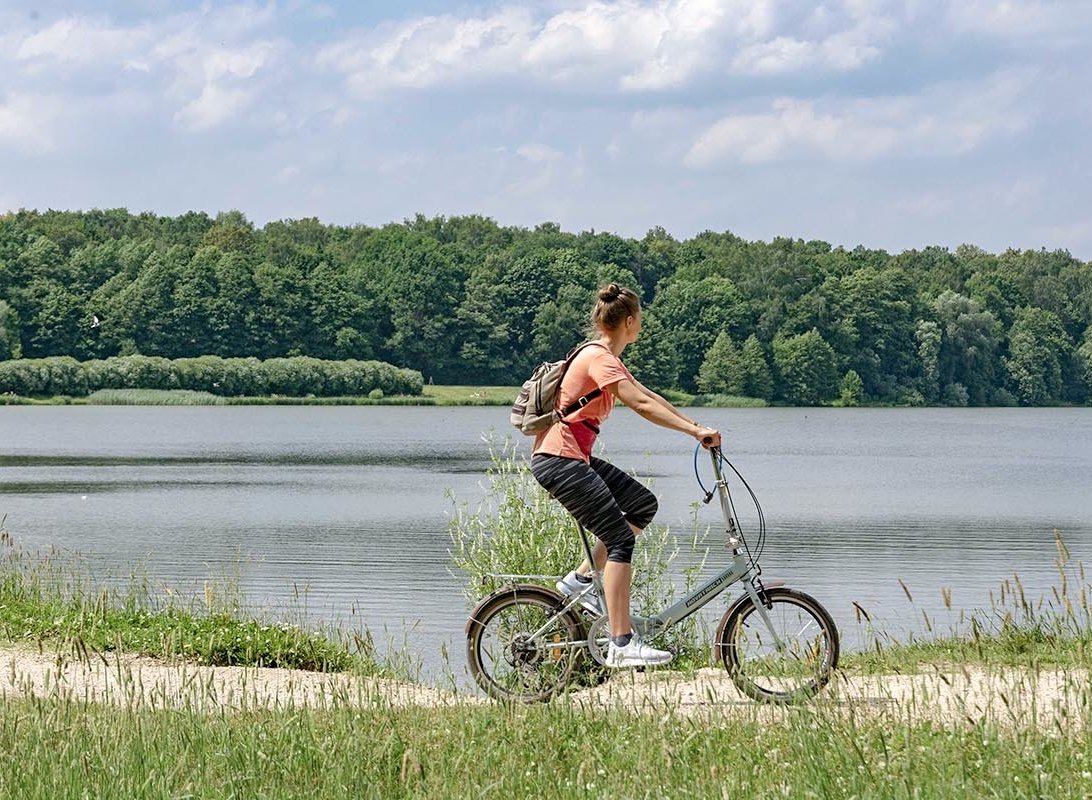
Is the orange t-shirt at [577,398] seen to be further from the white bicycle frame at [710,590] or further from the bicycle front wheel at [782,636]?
the bicycle front wheel at [782,636]

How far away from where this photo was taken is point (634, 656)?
7.73m

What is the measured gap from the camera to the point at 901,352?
117562 millimetres

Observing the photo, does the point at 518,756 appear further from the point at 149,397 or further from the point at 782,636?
the point at 149,397

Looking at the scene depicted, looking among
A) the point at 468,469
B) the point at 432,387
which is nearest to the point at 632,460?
the point at 468,469

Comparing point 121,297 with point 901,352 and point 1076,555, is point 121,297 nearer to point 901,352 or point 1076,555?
point 901,352

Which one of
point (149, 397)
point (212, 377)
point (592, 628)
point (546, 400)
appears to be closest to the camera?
point (546, 400)

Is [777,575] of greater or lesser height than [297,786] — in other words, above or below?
below

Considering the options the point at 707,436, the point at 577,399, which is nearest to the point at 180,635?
the point at 577,399

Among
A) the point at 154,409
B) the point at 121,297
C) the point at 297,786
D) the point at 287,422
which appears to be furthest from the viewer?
the point at 121,297

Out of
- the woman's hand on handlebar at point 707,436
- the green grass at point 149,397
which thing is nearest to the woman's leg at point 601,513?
the woman's hand on handlebar at point 707,436

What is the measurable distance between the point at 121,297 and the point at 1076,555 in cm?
9507

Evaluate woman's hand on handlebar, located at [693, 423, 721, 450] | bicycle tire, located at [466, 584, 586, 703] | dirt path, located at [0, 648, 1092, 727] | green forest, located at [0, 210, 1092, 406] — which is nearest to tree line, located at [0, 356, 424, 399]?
green forest, located at [0, 210, 1092, 406]

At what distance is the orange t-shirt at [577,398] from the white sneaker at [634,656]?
3.17ft

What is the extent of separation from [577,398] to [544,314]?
10833 centimetres
